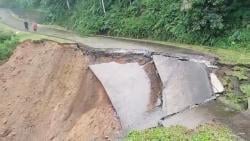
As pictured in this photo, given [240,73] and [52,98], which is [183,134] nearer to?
[240,73]

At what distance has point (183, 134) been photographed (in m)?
12.6

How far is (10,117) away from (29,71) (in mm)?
3443

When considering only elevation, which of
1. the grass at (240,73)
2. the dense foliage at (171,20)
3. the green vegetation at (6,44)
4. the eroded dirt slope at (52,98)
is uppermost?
the dense foliage at (171,20)

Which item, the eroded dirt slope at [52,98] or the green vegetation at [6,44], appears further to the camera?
the green vegetation at [6,44]

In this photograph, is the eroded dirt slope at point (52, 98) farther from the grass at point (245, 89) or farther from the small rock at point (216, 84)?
the grass at point (245, 89)

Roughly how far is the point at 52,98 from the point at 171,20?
10495 mm

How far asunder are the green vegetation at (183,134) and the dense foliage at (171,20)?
940 cm

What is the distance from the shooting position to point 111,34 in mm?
31062

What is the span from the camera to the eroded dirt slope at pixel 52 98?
15430 millimetres

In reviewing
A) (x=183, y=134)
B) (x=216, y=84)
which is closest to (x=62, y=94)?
(x=216, y=84)

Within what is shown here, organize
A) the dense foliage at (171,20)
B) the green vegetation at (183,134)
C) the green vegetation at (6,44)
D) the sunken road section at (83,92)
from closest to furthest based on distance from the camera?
the green vegetation at (183,134) → the sunken road section at (83,92) → the dense foliage at (171,20) → the green vegetation at (6,44)

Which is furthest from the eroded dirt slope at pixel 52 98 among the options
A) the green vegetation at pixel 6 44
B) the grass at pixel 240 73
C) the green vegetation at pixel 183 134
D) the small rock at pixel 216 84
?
the grass at pixel 240 73

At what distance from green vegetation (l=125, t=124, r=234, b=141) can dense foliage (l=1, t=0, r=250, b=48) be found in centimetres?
940

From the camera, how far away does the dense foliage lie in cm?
2239
